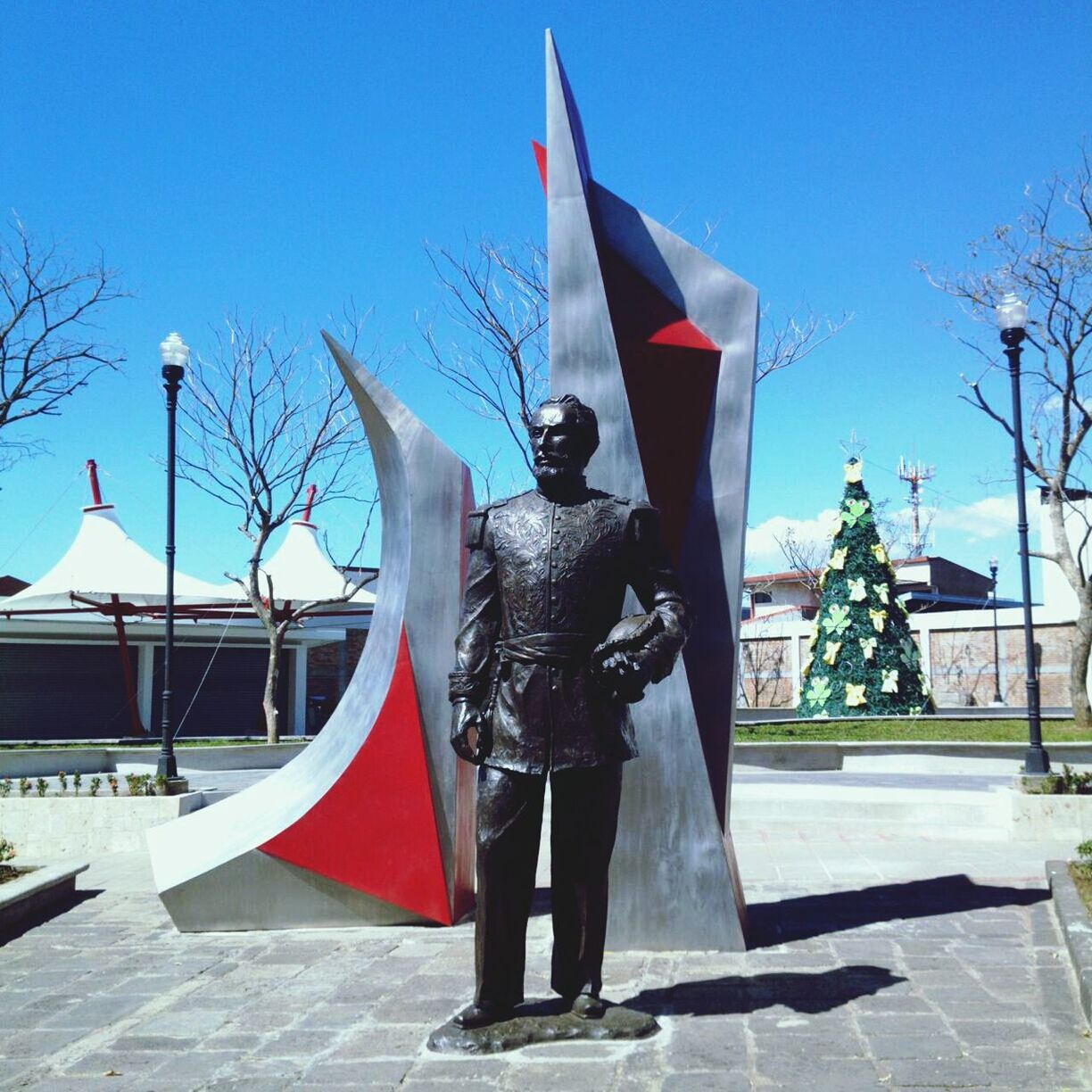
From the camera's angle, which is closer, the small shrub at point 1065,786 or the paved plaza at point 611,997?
the paved plaza at point 611,997

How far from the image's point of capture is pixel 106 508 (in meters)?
24.6

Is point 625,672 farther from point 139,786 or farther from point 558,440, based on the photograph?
point 139,786

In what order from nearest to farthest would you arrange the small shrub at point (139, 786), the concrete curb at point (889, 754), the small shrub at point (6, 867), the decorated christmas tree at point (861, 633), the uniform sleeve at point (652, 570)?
the uniform sleeve at point (652, 570) → the small shrub at point (6, 867) → the small shrub at point (139, 786) → the concrete curb at point (889, 754) → the decorated christmas tree at point (861, 633)

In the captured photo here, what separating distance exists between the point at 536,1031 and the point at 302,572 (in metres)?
22.0

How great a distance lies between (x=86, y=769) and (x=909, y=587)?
125ft

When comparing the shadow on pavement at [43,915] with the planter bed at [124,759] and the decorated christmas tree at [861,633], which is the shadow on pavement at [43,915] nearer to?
the planter bed at [124,759]

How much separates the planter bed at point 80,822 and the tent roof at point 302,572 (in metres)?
11.8

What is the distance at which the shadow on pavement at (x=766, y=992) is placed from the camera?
4809mm

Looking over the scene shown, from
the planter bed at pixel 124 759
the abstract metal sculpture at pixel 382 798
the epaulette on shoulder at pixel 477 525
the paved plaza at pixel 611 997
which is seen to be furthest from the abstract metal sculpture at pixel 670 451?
the planter bed at pixel 124 759

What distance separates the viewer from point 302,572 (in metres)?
25.5

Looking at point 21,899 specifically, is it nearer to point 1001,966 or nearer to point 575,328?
point 575,328

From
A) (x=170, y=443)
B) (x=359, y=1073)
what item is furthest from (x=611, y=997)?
(x=170, y=443)

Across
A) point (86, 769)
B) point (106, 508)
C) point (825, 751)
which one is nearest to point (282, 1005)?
point (825, 751)

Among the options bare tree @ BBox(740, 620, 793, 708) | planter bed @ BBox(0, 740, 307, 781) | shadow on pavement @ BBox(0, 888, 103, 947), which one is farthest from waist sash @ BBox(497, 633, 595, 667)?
bare tree @ BBox(740, 620, 793, 708)
